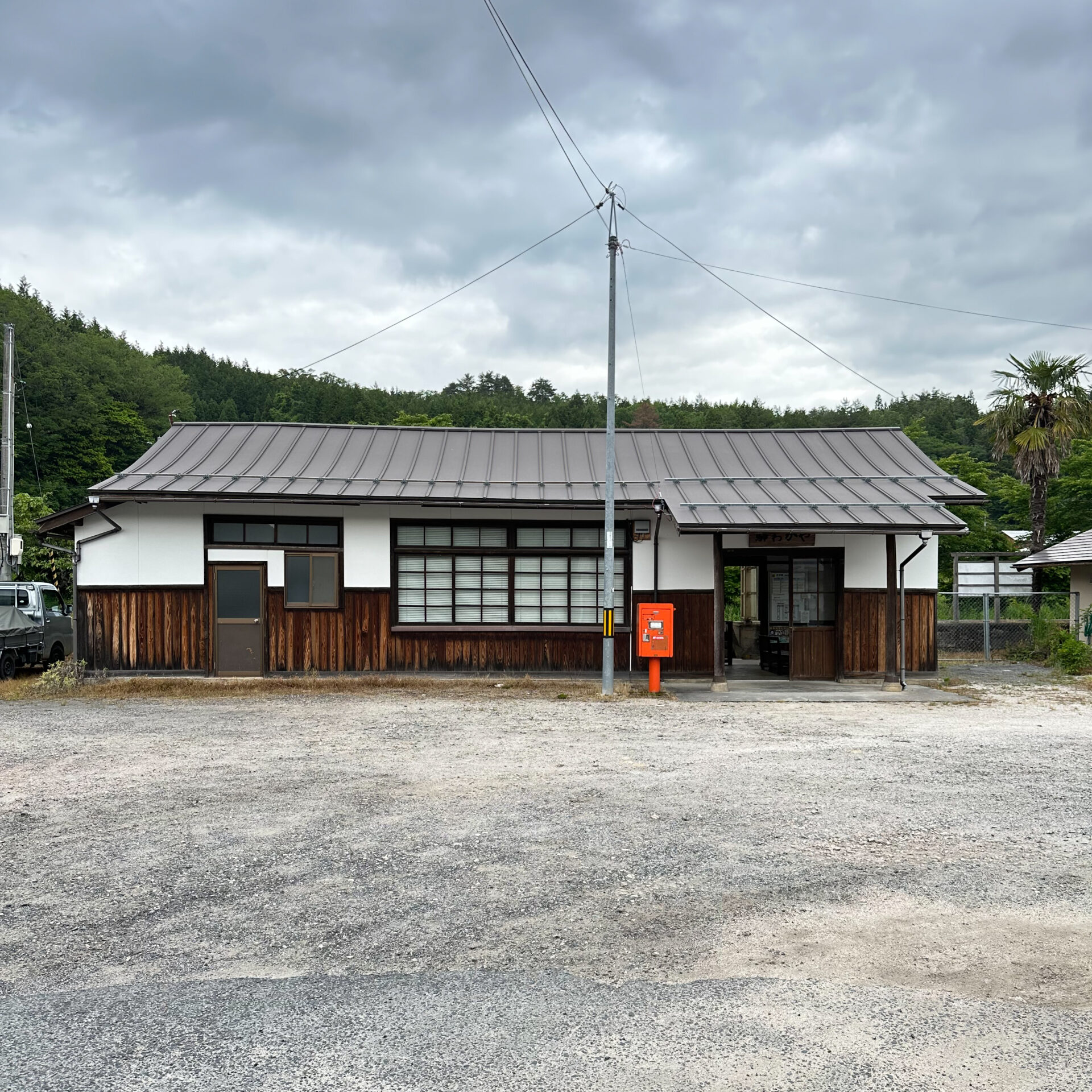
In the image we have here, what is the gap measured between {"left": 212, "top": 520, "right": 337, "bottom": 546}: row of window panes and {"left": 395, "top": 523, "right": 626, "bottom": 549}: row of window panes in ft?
3.91

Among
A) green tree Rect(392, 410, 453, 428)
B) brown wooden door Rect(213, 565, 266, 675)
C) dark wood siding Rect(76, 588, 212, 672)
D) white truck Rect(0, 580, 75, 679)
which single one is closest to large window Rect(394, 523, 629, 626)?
brown wooden door Rect(213, 565, 266, 675)

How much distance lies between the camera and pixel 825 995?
362cm

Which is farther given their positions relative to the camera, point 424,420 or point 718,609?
point 424,420

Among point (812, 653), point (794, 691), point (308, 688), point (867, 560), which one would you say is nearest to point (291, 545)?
point (308, 688)

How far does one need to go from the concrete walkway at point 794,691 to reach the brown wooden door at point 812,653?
0.50 ft

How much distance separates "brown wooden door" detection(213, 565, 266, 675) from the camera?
48.8ft

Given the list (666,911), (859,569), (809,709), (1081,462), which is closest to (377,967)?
(666,911)

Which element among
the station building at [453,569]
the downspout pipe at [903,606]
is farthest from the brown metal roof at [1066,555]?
the downspout pipe at [903,606]

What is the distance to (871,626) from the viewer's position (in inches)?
600

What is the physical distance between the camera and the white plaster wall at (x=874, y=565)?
15180 millimetres

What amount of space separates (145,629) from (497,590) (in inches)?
230

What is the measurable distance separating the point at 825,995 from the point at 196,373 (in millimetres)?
87380

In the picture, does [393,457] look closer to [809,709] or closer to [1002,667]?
[809,709]

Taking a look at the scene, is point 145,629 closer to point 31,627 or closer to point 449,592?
point 31,627
